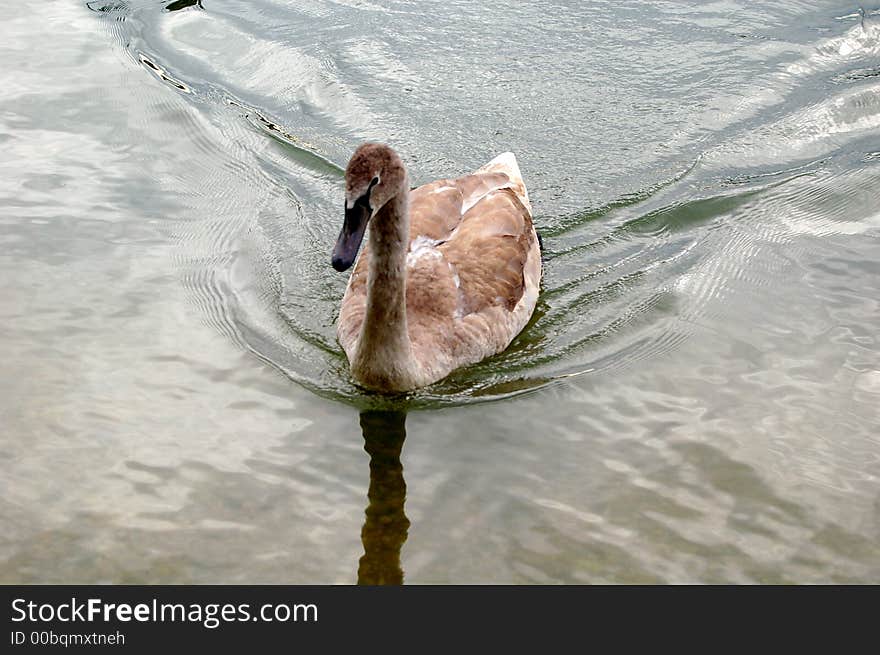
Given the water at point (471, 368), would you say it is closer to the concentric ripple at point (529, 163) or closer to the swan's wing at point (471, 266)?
the concentric ripple at point (529, 163)

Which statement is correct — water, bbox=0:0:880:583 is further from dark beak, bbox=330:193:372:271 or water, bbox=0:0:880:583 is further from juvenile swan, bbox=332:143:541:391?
dark beak, bbox=330:193:372:271

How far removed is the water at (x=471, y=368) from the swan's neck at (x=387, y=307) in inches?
9.8

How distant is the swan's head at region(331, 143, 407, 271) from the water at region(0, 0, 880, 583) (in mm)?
1364

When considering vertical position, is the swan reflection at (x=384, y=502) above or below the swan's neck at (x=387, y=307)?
below

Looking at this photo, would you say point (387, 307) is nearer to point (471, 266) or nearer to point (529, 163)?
point (471, 266)

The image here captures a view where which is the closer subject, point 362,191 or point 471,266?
point 362,191

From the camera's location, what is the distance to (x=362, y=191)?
A: 7086 mm

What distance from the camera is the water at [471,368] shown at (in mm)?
6688

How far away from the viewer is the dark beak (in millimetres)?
6855

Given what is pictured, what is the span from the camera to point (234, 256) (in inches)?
383

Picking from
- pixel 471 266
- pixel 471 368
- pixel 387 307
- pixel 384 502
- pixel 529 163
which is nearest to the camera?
pixel 384 502

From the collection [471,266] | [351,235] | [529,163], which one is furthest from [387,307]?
[529,163]

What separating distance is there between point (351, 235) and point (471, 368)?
6.07 feet

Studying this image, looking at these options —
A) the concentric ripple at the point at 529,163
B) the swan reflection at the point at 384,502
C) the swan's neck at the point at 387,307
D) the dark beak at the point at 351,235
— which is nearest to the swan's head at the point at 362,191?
the dark beak at the point at 351,235
